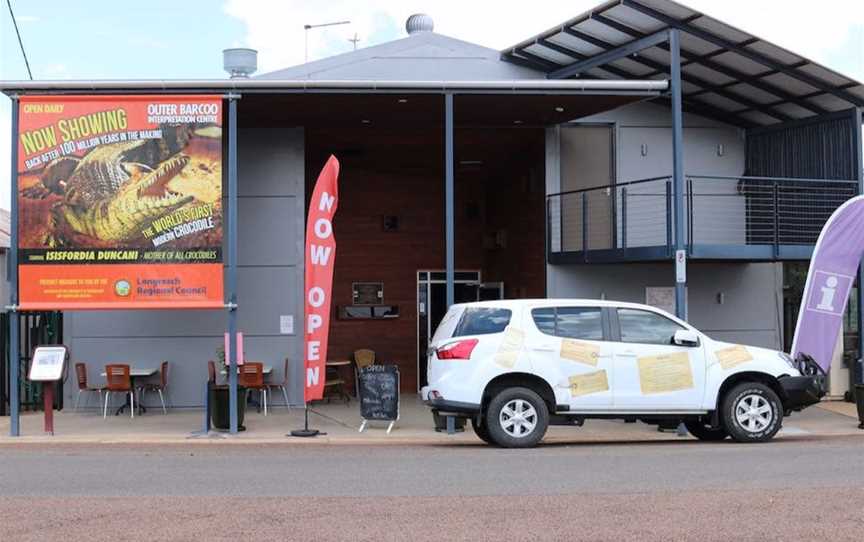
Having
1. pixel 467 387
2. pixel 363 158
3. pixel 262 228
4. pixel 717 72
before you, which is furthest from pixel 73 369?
pixel 717 72

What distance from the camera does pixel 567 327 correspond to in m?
13.2

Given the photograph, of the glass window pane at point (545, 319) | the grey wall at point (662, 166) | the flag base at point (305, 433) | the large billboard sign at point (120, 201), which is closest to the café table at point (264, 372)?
the flag base at point (305, 433)

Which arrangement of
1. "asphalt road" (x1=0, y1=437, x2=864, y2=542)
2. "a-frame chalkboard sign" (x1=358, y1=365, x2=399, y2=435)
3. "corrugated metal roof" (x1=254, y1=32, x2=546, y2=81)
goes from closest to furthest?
"asphalt road" (x1=0, y1=437, x2=864, y2=542) → "a-frame chalkboard sign" (x1=358, y1=365, x2=399, y2=435) → "corrugated metal roof" (x1=254, y1=32, x2=546, y2=81)

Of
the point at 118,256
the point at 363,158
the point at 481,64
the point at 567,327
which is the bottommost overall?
the point at 567,327

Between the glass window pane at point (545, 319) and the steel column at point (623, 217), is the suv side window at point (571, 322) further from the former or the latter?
the steel column at point (623, 217)

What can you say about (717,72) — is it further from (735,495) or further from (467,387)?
(735,495)

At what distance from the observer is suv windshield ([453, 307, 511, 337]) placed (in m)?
13.0

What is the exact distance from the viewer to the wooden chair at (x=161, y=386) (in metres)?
17.5

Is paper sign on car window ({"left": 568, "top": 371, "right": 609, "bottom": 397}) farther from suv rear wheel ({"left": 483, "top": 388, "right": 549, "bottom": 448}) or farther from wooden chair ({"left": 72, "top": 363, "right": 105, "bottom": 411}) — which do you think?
wooden chair ({"left": 72, "top": 363, "right": 105, "bottom": 411})

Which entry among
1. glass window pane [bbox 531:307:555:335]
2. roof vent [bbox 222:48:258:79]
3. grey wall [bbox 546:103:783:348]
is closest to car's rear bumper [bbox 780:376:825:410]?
glass window pane [bbox 531:307:555:335]

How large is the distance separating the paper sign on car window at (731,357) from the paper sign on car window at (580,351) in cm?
154

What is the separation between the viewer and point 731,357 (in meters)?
13.2

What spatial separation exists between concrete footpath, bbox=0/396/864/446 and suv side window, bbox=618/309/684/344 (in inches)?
70.2

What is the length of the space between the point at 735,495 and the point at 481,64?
1183 cm
